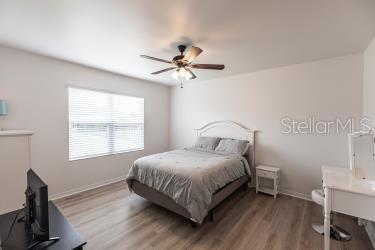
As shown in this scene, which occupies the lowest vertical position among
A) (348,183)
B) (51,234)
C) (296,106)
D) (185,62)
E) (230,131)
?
(51,234)

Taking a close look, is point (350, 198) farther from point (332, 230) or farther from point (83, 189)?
point (83, 189)

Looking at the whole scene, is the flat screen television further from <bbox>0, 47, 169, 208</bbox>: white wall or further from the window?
the window

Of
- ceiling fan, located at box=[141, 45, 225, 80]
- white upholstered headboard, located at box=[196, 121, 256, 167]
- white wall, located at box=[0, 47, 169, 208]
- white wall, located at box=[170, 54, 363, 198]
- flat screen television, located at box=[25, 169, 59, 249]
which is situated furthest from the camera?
white upholstered headboard, located at box=[196, 121, 256, 167]

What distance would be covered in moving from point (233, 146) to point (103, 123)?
276 centimetres

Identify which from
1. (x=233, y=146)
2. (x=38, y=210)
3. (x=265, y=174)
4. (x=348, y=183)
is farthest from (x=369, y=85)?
(x=38, y=210)

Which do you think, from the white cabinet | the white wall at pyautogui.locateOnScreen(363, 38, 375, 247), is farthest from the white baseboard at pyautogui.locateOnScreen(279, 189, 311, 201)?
the white cabinet

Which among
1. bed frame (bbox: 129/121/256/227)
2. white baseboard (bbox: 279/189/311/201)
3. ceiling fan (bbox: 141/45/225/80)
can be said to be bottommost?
white baseboard (bbox: 279/189/311/201)

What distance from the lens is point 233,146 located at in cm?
354

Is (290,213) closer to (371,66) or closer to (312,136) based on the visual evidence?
(312,136)

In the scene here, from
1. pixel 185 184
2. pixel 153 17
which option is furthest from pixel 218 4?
pixel 185 184

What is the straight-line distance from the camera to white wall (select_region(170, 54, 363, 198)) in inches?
110

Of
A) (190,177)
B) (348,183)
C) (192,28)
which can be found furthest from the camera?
(190,177)

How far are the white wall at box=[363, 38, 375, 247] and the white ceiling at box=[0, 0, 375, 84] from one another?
0.45 ft

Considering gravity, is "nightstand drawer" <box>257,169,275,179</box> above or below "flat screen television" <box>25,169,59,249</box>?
below
